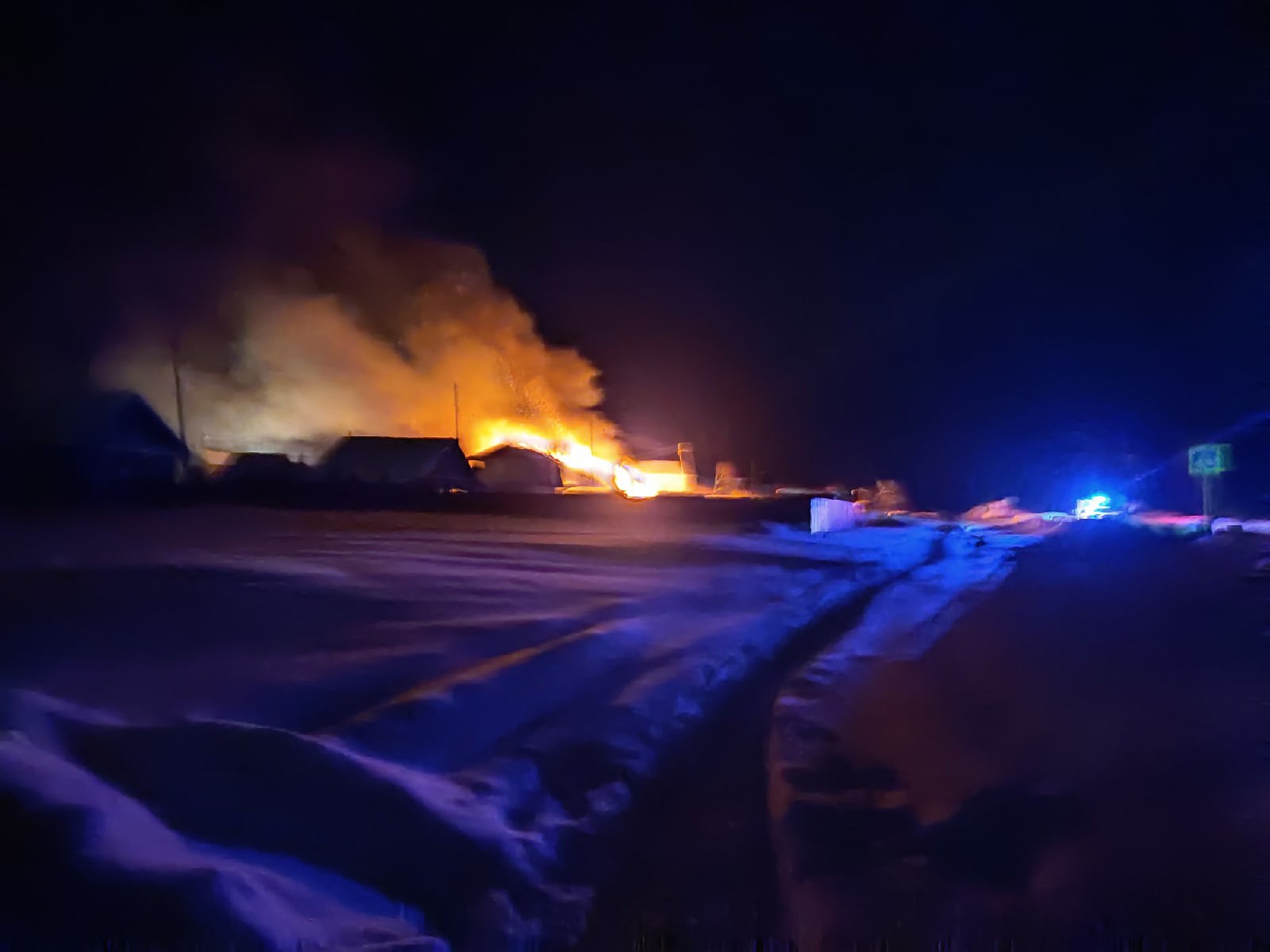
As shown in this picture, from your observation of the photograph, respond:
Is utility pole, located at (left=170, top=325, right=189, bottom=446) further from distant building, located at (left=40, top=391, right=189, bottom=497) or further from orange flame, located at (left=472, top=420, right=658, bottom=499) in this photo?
orange flame, located at (left=472, top=420, right=658, bottom=499)

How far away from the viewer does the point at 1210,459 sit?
19.5 m

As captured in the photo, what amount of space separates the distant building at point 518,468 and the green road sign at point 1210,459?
58.6ft

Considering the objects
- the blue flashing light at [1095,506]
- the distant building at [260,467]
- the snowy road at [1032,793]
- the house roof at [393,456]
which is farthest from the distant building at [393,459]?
the blue flashing light at [1095,506]

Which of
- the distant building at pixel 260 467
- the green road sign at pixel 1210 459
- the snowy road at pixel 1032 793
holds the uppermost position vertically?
the green road sign at pixel 1210 459

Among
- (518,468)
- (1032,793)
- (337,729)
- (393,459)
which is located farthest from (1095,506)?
(337,729)

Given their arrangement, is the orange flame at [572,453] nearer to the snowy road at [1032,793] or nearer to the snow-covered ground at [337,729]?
the snow-covered ground at [337,729]

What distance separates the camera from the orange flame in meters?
25.1

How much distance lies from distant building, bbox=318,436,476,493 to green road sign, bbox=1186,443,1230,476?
64.2 feet

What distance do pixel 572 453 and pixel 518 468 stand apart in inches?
135

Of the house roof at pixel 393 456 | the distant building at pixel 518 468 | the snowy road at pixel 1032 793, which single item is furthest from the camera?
the distant building at pixel 518 468

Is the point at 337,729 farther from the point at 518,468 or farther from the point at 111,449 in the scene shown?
the point at 518,468

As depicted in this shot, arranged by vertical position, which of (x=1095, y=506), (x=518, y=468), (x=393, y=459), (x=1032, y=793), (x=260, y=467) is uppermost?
(x=393, y=459)

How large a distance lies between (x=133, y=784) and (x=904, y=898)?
8.02ft

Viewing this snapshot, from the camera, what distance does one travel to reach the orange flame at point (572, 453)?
25.1 metres
